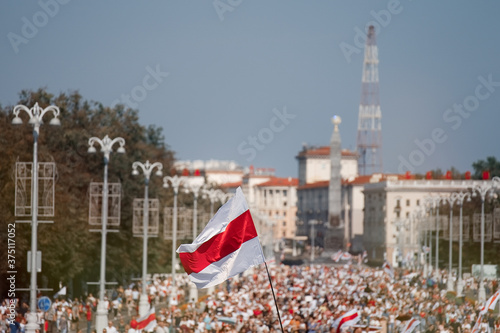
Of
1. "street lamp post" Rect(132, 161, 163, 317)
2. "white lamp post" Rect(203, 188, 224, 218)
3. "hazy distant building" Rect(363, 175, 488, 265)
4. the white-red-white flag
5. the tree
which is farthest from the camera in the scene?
"hazy distant building" Rect(363, 175, 488, 265)

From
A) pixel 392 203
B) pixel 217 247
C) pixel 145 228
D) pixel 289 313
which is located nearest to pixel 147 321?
pixel 289 313

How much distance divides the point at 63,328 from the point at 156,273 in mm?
45199

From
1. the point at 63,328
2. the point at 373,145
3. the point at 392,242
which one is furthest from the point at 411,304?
the point at 373,145

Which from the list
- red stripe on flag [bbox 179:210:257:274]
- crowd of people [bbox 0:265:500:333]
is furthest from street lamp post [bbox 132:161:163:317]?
red stripe on flag [bbox 179:210:257:274]

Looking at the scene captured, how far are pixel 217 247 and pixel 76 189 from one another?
45.1 metres

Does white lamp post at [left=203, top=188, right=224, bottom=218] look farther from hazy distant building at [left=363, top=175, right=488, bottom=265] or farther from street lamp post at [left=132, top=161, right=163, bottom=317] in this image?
hazy distant building at [left=363, top=175, right=488, bottom=265]

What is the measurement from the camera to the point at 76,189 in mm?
65812

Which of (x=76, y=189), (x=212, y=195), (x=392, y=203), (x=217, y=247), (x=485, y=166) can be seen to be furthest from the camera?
(x=392, y=203)

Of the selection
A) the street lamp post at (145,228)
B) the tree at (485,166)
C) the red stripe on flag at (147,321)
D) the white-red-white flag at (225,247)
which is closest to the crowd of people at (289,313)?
the red stripe on flag at (147,321)

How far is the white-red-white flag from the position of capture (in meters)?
21.4

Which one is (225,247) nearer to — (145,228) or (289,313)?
(289,313)

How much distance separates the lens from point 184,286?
82.5 m

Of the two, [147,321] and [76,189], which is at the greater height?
[76,189]

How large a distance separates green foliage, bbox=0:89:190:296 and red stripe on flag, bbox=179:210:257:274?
26.5 m
